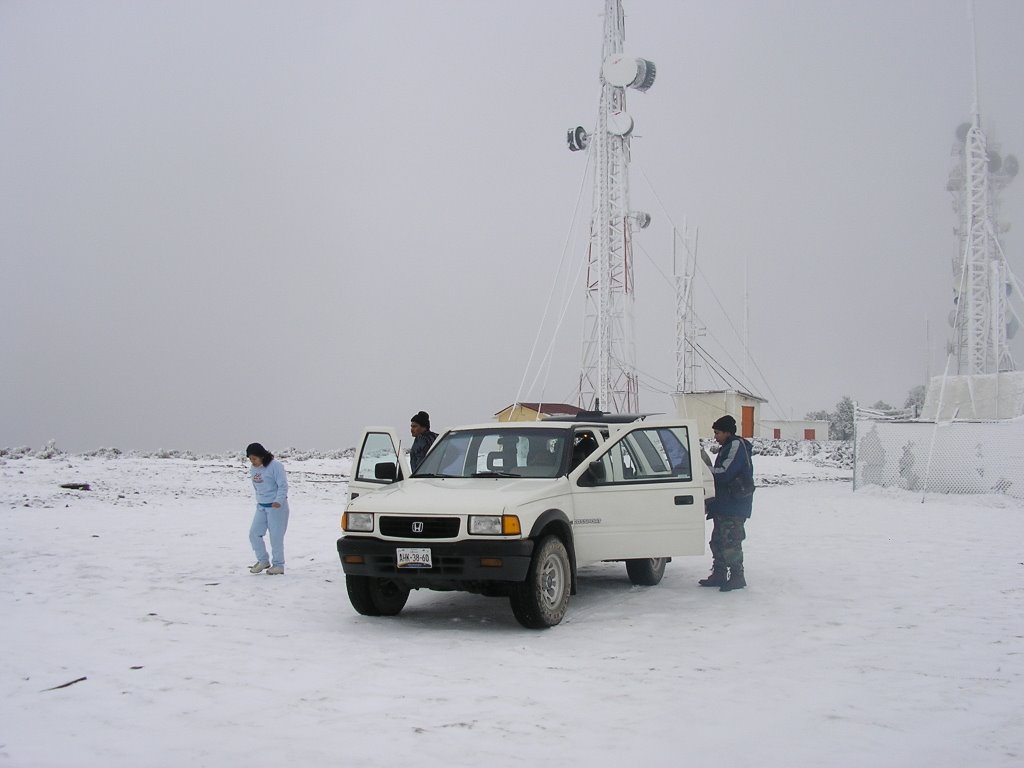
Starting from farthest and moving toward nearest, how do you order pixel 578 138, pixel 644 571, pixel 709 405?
1. pixel 709 405
2. pixel 578 138
3. pixel 644 571

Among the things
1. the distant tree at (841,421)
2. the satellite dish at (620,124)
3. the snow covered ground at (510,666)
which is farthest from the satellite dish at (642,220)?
the distant tree at (841,421)

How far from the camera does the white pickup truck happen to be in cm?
780

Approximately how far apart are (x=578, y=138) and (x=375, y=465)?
3185cm

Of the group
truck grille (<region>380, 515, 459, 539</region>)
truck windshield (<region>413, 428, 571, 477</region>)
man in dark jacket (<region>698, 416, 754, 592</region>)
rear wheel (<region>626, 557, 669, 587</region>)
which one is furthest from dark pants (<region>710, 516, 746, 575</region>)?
truck grille (<region>380, 515, 459, 539</region>)

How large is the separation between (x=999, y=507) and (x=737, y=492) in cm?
1190

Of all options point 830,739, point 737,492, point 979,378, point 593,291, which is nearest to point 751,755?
point 830,739

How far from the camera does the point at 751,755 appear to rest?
196 inches

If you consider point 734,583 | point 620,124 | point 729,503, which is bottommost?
point 734,583

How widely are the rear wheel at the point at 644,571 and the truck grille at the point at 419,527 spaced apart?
318 cm

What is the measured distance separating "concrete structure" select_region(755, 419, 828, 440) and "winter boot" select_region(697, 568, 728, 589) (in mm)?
61640

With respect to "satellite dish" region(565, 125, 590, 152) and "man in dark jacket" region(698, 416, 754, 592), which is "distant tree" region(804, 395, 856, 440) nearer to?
"satellite dish" region(565, 125, 590, 152)

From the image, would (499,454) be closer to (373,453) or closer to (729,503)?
(373,453)

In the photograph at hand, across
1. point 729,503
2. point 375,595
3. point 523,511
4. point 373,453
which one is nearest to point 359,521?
point 375,595

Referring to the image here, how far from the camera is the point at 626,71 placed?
3684cm
